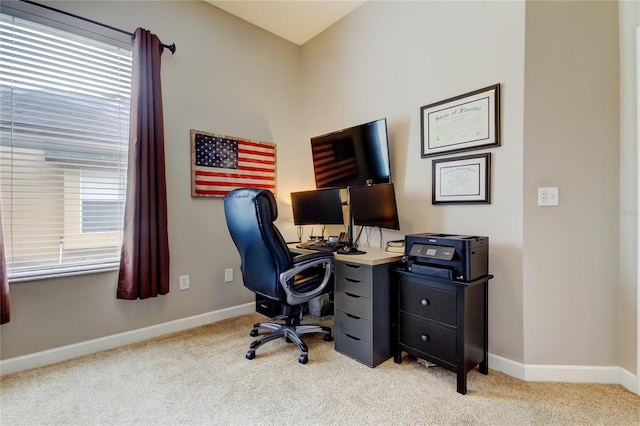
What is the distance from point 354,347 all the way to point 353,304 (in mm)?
294

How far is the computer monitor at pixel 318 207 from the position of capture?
260 centimetres

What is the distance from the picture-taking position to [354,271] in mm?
2090

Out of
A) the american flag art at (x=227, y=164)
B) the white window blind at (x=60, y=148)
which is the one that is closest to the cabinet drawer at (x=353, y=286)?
the american flag art at (x=227, y=164)

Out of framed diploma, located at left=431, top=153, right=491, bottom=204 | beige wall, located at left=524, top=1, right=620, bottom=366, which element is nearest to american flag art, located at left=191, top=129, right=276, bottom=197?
framed diploma, located at left=431, top=153, right=491, bottom=204

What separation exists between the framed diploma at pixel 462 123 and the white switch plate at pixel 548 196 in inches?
15.7

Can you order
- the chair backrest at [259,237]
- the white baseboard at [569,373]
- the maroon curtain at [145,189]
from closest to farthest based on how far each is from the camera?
the white baseboard at [569,373] → the chair backrest at [259,237] → the maroon curtain at [145,189]

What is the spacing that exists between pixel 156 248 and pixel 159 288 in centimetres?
33

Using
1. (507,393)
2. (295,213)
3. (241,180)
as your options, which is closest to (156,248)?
(241,180)

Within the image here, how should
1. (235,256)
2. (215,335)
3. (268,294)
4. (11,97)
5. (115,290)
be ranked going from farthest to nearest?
(235,256), (215,335), (115,290), (268,294), (11,97)

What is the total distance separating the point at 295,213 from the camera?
304 centimetres

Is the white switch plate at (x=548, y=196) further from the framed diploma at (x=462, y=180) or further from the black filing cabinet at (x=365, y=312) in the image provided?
the black filing cabinet at (x=365, y=312)

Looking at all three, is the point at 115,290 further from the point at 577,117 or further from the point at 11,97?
the point at 577,117

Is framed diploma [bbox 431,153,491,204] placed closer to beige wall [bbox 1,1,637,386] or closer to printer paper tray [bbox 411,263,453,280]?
beige wall [bbox 1,1,637,386]

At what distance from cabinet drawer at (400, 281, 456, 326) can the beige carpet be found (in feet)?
1.28
